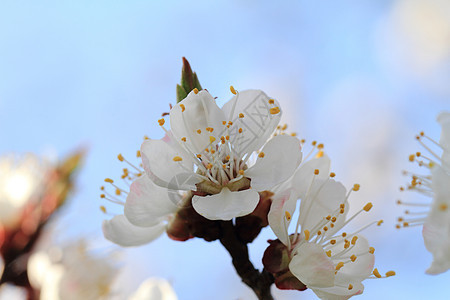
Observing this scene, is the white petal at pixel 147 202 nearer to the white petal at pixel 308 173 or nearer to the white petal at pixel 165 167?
the white petal at pixel 165 167

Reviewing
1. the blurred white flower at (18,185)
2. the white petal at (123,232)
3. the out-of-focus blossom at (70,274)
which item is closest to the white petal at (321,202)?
the white petal at (123,232)

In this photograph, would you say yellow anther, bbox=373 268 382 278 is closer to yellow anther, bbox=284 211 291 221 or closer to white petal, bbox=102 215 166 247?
yellow anther, bbox=284 211 291 221

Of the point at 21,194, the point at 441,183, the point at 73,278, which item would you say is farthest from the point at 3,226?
the point at 441,183

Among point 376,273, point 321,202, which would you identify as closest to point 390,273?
point 376,273

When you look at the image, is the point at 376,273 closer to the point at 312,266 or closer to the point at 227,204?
the point at 312,266

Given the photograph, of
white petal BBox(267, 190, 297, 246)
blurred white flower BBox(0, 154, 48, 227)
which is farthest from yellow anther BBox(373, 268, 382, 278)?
blurred white flower BBox(0, 154, 48, 227)

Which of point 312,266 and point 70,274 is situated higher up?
point 312,266
